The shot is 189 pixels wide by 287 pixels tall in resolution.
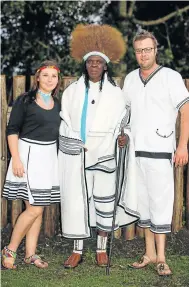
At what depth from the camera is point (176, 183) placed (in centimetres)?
637

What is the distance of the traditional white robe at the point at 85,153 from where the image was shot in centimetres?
530

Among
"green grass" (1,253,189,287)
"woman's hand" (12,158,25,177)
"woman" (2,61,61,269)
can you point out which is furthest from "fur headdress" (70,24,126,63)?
"green grass" (1,253,189,287)

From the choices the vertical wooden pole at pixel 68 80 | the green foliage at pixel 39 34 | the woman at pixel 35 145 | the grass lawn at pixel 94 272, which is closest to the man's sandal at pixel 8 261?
the grass lawn at pixel 94 272

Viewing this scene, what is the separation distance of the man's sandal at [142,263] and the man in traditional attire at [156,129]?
14 centimetres

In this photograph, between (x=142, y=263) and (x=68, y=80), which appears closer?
(x=142, y=263)

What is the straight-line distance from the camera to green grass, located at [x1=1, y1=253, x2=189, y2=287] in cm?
516

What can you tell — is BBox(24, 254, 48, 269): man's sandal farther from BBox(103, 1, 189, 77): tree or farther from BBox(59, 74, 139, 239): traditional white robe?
BBox(103, 1, 189, 77): tree

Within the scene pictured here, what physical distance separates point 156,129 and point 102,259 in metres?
1.31

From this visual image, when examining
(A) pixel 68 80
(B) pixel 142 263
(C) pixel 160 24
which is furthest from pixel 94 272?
(C) pixel 160 24

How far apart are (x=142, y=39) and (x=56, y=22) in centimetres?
497

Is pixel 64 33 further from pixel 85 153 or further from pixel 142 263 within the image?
pixel 142 263

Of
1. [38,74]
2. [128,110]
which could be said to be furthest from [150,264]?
[38,74]

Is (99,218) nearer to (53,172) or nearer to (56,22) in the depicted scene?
(53,172)

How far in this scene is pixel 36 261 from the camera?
5547 millimetres
